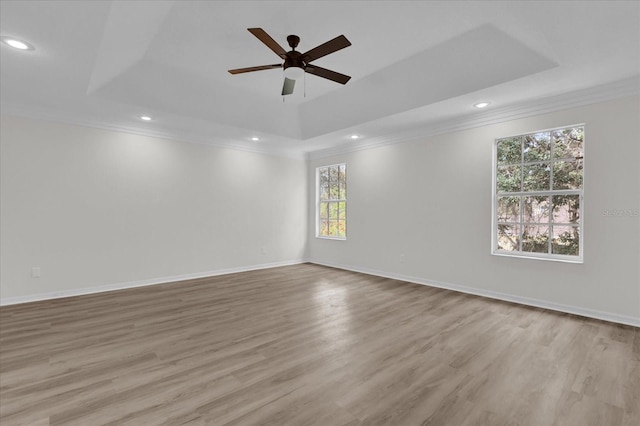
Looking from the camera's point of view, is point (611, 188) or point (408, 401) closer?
point (408, 401)

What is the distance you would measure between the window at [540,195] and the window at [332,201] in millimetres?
2969

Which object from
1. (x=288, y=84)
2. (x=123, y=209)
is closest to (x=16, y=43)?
(x=288, y=84)

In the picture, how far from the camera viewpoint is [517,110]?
4008 mm

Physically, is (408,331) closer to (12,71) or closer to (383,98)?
(383,98)

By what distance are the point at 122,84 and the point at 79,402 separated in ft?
11.2

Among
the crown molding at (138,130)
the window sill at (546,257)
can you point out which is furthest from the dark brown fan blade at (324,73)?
the crown molding at (138,130)

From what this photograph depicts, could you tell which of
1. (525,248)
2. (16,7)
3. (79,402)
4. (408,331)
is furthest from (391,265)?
(16,7)

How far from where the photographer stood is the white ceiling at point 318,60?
2.46m

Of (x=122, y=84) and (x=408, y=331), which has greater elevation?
(x=122, y=84)

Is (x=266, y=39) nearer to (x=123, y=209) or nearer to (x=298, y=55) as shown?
(x=298, y=55)

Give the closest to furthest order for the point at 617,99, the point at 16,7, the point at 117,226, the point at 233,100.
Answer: the point at 16,7 < the point at 617,99 < the point at 233,100 < the point at 117,226

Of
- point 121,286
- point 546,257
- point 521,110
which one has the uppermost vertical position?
point 521,110

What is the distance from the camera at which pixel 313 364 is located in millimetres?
2391

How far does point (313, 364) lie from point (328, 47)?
2513 millimetres
